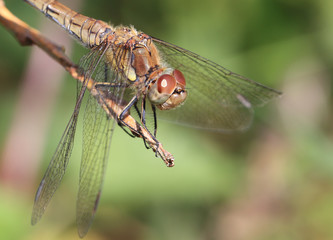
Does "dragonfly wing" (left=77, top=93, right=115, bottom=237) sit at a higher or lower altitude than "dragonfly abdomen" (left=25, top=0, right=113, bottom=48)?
lower

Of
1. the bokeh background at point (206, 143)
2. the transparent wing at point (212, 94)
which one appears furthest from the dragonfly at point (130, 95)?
the bokeh background at point (206, 143)

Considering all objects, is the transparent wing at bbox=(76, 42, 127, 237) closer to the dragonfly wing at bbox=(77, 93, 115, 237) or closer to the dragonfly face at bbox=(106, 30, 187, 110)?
the dragonfly wing at bbox=(77, 93, 115, 237)

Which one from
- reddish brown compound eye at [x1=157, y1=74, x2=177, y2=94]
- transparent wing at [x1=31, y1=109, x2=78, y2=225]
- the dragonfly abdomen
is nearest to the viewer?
transparent wing at [x1=31, y1=109, x2=78, y2=225]

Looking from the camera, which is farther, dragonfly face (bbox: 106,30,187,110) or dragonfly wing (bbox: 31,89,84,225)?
dragonfly face (bbox: 106,30,187,110)

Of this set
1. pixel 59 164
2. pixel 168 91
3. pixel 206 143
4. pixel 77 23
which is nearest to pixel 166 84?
pixel 168 91

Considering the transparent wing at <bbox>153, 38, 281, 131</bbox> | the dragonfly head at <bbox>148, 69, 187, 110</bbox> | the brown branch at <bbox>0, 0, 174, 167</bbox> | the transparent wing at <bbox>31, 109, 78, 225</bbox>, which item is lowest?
the transparent wing at <bbox>31, 109, 78, 225</bbox>

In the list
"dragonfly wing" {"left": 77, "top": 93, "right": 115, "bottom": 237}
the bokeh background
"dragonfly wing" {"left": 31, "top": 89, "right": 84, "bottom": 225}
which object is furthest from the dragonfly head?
the bokeh background

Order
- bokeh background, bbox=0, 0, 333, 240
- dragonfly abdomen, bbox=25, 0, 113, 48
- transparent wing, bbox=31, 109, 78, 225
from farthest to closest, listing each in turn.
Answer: bokeh background, bbox=0, 0, 333, 240
dragonfly abdomen, bbox=25, 0, 113, 48
transparent wing, bbox=31, 109, 78, 225

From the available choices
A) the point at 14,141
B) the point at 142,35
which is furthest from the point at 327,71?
the point at 14,141
